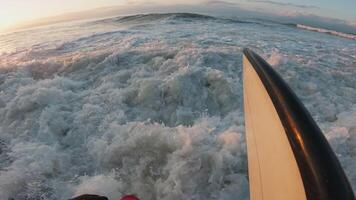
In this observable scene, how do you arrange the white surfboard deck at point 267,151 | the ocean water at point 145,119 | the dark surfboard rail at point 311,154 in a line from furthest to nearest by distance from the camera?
the ocean water at point 145,119
the white surfboard deck at point 267,151
the dark surfboard rail at point 311,154

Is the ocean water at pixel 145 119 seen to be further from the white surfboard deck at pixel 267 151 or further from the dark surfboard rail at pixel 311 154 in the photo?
the dark surfboard rail at pixel 311 154

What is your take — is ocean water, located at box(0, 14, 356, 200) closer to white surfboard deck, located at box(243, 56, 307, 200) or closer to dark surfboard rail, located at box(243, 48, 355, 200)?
white surfboard deck, located at box(243, 56, 307, 200)

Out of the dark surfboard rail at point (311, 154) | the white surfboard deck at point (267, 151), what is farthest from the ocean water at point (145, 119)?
the dark surfboard rail at point (311, 154)

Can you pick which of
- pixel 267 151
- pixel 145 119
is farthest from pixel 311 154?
pixel 145 119

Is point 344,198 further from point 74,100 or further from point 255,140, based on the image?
point 74,100

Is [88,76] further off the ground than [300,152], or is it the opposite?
[300,152]

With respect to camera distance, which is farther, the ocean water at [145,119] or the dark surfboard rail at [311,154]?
the ocean water at [145,119]

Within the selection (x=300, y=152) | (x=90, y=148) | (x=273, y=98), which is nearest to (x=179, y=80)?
(x=90, y=148)
